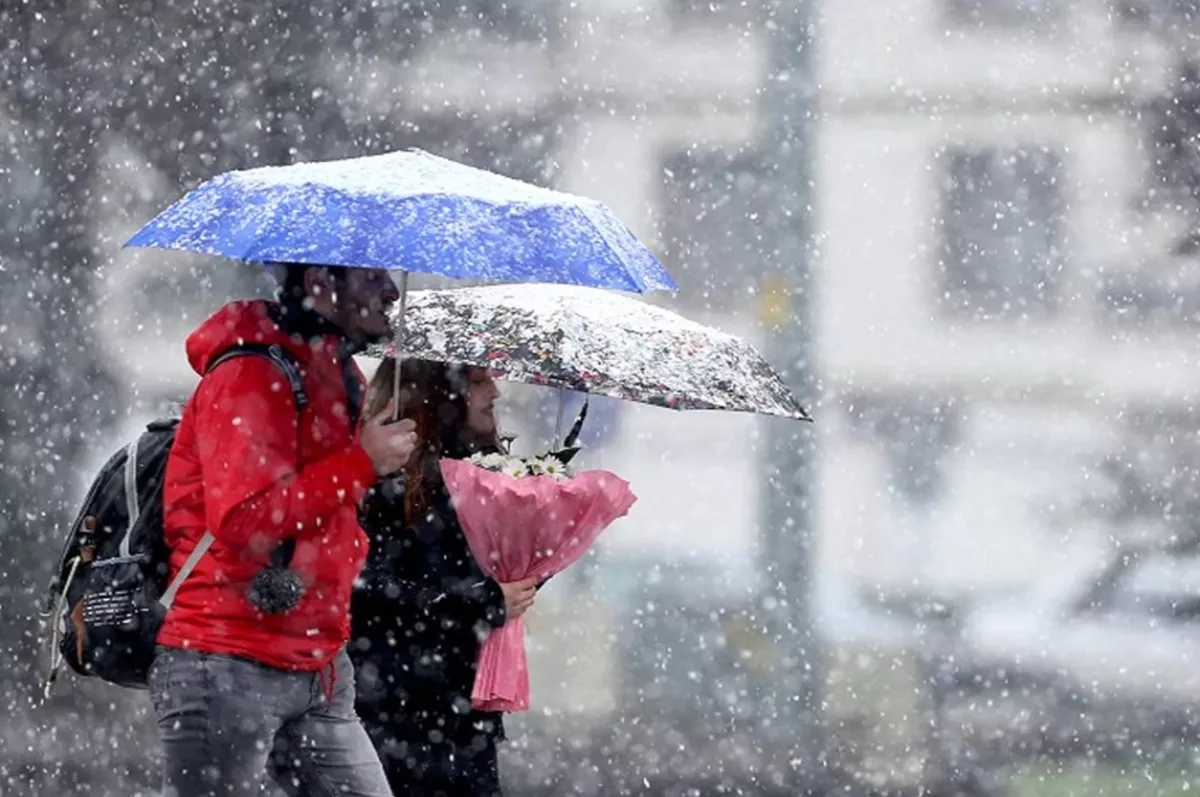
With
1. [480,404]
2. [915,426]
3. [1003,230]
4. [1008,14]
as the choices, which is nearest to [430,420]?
[480,404]

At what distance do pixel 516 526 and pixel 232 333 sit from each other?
0.98 m

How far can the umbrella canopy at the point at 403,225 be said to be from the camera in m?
3.73

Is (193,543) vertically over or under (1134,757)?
under

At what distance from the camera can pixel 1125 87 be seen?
368 inches

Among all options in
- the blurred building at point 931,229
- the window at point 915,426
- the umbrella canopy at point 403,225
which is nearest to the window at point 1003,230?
the blurred building at point 931,229

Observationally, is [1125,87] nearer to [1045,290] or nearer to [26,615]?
[1045,290]

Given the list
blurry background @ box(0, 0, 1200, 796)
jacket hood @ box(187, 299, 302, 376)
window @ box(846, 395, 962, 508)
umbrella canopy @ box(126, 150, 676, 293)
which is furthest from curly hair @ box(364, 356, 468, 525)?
window @ box(846, 395, 962, 508)

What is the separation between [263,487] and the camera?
3.70 metres

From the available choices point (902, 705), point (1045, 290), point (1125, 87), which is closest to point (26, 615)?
point (902, 705)

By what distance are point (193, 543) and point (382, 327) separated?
0.50 m

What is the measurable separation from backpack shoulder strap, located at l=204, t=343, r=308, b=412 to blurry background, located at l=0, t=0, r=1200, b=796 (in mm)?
5456

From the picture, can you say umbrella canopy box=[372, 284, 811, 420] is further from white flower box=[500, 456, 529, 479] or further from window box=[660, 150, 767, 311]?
window box=[660, 150, 767, 311]

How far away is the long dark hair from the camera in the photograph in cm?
470

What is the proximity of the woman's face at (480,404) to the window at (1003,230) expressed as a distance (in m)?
5.14
